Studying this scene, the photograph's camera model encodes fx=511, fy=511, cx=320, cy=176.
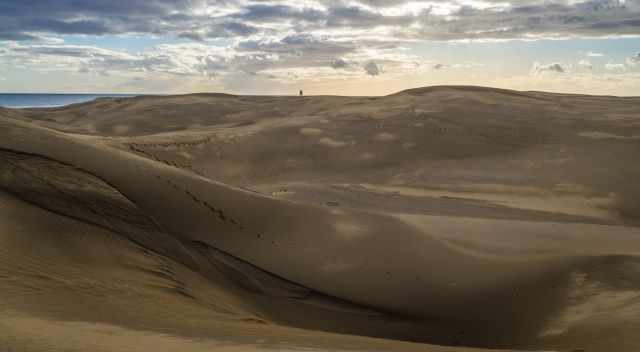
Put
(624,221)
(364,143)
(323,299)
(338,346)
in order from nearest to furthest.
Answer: (338,346)
(323,299)
(624,221)
(364,143)

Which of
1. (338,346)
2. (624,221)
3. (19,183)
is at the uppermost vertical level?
(19,183)

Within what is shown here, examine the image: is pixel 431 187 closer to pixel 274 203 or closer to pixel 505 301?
pixel 274 203

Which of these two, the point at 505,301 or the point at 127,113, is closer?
the point at 505,301

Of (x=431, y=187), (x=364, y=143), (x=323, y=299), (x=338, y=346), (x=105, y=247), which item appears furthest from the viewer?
(x=364, y=143)

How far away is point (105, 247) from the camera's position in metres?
6.79

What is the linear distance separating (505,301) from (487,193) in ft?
Answer: 34.9

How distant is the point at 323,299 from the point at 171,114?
3854cm

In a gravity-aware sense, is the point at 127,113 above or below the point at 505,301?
above

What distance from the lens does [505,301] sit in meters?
7.50

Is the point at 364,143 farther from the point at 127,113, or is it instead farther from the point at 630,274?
the point at 127,113

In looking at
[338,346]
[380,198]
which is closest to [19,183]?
[338,346]

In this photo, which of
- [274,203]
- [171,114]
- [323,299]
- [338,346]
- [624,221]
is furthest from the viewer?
[171,114]

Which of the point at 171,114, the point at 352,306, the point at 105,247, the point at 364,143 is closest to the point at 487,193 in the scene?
the point at 364,143

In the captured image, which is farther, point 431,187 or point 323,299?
point 431,187
